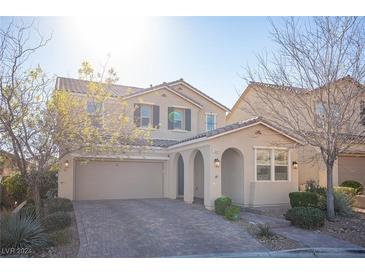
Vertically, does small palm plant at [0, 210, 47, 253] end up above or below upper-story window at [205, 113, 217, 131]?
below

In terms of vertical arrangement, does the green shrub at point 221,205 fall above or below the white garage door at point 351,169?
below

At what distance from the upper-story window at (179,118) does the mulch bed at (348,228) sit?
11.8 m

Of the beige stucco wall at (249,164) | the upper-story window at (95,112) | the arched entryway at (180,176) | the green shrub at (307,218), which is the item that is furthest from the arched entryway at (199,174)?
the upper-story window at (95,112)

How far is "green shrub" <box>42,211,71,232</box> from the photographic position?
1043 centimetres

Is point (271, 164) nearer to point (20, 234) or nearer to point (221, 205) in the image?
point (221, 205)

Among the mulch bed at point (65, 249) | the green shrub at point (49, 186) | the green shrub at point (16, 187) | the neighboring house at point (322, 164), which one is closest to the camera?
the mulch bed at point (65, 249)

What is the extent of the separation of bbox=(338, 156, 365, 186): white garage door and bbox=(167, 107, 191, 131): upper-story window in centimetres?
1038

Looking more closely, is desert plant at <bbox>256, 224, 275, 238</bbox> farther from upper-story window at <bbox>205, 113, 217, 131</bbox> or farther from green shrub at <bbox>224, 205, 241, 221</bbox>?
upper-story window at <bbox>205, 113, 217, 131</bbox>

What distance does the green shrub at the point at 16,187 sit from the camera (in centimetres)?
1684

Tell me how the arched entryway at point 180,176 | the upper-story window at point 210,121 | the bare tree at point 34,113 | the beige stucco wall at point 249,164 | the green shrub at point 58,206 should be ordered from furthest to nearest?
the upper-story window at point 210,121 < the arched entryway at point 180,176 < the beige stucco wall at point 249,164 < the green shrub at point 58,206 < the bare tree at point 34,113

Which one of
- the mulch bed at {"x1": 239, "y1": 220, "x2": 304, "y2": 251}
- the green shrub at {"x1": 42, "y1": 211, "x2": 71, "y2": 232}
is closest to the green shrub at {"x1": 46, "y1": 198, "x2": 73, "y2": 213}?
the green shrub at {"x1": 42, "y1": 211, "x2": 71, "y2": 232}

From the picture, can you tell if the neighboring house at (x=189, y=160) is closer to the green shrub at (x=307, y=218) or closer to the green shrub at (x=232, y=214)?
the green shrub at (x=232, y=214)

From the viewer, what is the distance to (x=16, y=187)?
16.8 metres

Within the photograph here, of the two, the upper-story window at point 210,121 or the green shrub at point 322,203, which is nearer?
the green shrub at point 322,203
